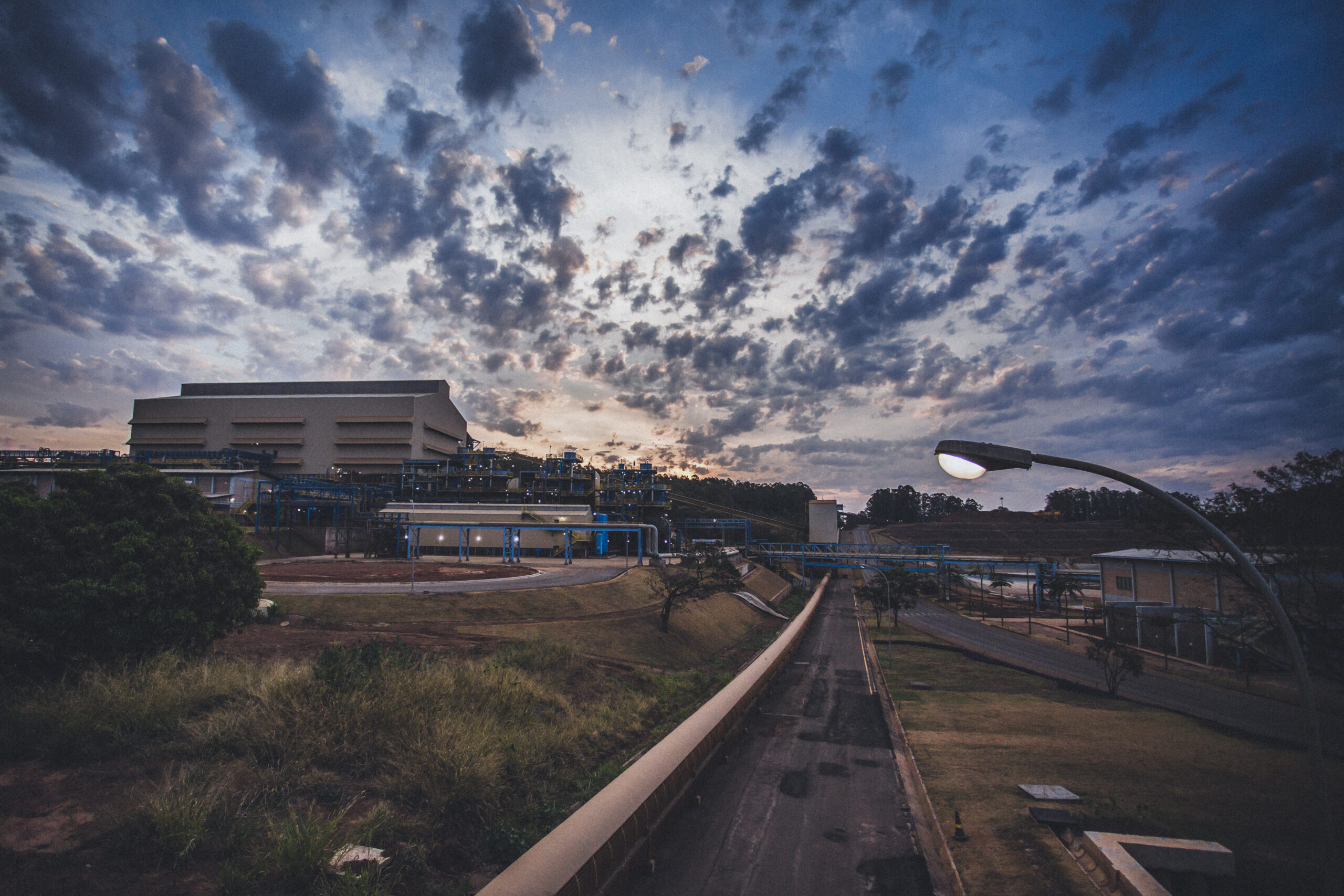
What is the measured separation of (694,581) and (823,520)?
79723mm

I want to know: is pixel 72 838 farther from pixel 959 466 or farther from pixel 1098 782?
pixel 1098 782

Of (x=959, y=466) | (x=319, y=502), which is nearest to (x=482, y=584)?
(x=319, y=502)

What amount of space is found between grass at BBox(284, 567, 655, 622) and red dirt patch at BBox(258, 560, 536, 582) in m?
7.66

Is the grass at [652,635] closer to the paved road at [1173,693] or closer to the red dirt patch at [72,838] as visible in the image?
the red dirt patch at [72,838]

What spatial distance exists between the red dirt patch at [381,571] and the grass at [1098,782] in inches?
1275

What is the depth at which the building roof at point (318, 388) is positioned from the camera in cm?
10706

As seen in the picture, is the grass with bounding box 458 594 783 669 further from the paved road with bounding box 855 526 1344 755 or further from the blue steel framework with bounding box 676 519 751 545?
the blue steel framework with bounding box 676 519 751 545

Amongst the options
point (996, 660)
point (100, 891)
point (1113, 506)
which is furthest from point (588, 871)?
point (1113, 506)

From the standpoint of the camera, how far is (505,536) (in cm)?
6419

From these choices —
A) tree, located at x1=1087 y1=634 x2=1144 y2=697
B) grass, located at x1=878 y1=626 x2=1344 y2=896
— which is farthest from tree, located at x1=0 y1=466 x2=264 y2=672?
tree, located at x1=1087 y1=634 x2=1144 y2=697

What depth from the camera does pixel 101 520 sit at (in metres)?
13.1

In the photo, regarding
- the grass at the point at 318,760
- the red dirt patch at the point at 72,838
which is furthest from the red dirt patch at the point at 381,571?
the red dirt patch at the point at 72,838

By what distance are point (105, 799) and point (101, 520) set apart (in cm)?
741

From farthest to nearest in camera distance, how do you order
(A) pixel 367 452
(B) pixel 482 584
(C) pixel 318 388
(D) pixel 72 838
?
(C) pixel 318 388, (A) pixel 367 452, (B) pixel 482 584, (D) pixel 72 838
